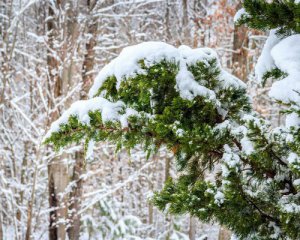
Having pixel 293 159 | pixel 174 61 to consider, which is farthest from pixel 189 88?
pixel 293 159

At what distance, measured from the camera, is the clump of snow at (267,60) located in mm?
2203

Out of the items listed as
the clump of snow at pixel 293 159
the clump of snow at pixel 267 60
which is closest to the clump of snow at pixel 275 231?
the clump of snow at pixel 293 159

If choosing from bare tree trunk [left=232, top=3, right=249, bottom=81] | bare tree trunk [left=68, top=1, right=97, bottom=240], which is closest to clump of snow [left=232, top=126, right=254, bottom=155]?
bare tree trunk [left=232, top=3, right=249, bottom=81]

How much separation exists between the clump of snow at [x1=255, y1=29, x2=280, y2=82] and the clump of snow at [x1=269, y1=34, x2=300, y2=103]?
151 mm

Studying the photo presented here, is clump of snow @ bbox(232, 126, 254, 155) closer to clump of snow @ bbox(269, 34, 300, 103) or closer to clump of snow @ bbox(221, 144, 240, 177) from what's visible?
clump of snow @ bbox(221, 144, 240, 177)

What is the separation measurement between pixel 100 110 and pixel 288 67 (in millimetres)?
1061

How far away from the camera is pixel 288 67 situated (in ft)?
6.32

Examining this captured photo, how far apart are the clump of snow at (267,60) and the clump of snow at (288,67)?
151 millimetres

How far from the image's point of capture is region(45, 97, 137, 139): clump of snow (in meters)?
2.18

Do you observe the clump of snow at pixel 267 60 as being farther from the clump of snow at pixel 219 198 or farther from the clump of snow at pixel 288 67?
the clump of snow at pixel 219 198

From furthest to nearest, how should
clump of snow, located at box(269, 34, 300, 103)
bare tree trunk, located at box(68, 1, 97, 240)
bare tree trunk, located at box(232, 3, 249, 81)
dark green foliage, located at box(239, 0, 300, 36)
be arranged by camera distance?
bare tree trunk, located at box(68, 1, 97, 240), bare tree trunk, located at box(232, 3, 249, 81), dark green foliage, located at box(239, 0, 300, 36), clump of snow, located at box(269, 34, 300, 103)

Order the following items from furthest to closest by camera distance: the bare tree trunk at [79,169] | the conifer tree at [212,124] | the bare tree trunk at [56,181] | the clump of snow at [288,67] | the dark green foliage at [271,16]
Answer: the bare tree trunk at [79,169], the bare tree trunk at [56,181], the dark green foliage at [271,16], the conifer tree at [212,124], the clump of snow at [288,67]

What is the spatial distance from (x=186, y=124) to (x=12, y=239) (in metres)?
10.4

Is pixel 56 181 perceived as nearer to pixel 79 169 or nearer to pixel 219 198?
pixel 79 169
